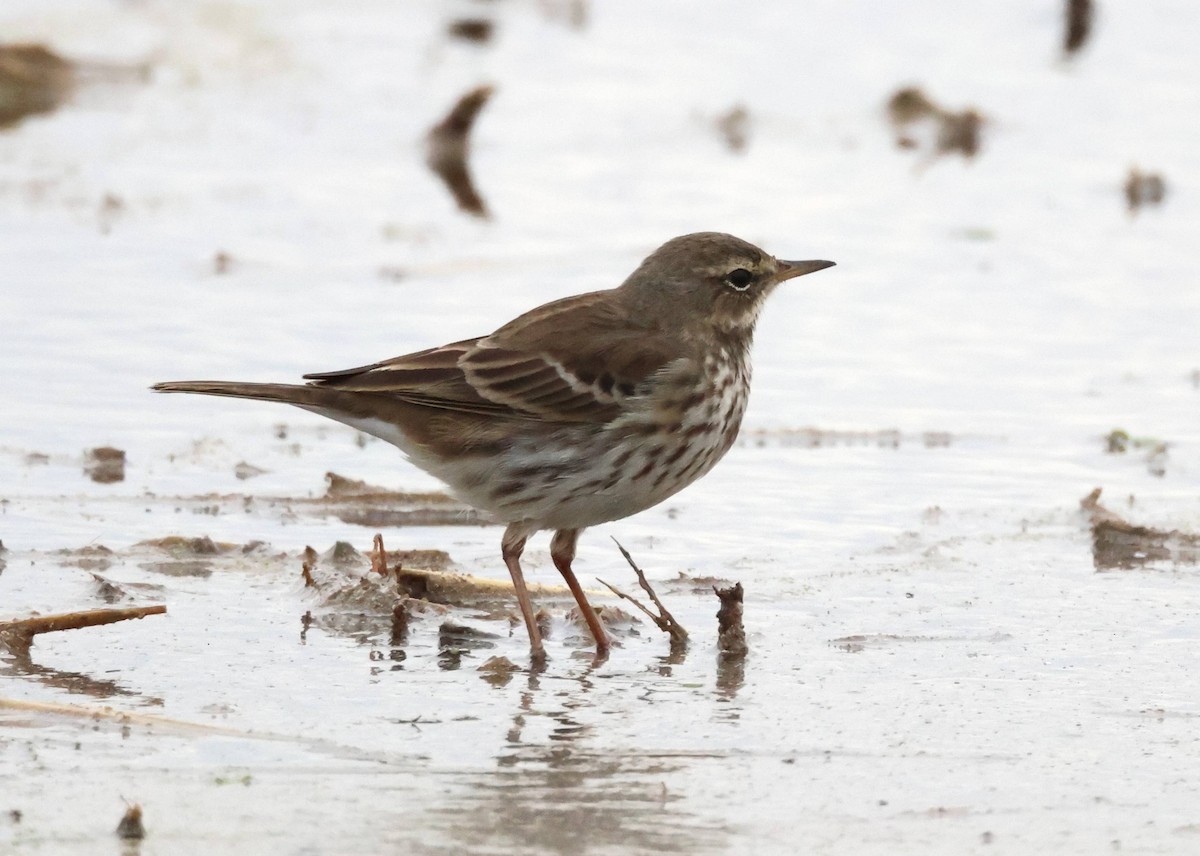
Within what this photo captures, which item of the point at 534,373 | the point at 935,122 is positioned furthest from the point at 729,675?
the point at 935,122

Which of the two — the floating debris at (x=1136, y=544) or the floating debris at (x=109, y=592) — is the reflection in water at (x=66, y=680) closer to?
the floating debris at (x=109, y=592)

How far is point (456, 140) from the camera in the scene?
14.3m

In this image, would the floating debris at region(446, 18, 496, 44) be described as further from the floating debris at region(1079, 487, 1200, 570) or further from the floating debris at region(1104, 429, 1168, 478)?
the floating debris at region(1079, 487, 1200, 570)

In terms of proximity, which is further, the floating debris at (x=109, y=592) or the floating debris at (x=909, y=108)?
the floating debris at (x=909, y=108)

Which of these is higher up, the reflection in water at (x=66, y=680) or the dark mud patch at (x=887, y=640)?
the dark mud patch at (x=887, y=640)

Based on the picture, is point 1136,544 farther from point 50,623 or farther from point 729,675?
point 50,623

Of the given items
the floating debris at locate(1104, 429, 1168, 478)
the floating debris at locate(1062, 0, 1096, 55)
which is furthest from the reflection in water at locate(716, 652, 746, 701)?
the floating debris at locate(1062, 0, 1096, 55)

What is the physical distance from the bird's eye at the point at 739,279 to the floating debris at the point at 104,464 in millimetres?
2556

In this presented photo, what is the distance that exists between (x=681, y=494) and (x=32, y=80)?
27.1 ft

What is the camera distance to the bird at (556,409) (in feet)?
23.1

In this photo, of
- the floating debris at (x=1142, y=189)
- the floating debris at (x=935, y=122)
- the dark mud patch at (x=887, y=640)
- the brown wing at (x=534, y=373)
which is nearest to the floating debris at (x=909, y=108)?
the floating debris at (x=935, y=122)

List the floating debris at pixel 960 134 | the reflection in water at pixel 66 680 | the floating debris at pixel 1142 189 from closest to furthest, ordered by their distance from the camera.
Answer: the reflection in water at pixel 66 680 < the floating debris at pixel 1142 189 < the floating debris at pixel 960 134

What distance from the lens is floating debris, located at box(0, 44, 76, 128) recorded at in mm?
14578

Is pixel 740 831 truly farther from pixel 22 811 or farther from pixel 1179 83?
pixel 1179 83
